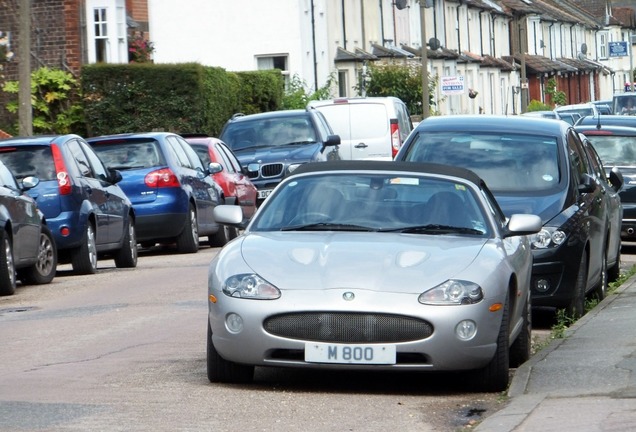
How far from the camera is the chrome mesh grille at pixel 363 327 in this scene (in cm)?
875

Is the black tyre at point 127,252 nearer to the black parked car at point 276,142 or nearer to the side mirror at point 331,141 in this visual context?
the black parked car at point 276,142

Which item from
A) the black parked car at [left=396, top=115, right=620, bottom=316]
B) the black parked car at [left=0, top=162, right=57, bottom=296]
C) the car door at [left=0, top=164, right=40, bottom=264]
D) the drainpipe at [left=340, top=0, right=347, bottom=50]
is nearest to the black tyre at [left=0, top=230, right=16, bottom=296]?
the black parked car at [left=0, top=162, right=57, bottom=296]

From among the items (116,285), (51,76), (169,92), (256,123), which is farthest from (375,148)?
(116,285)

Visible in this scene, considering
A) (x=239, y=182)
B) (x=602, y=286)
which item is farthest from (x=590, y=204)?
(x=239, y=182)

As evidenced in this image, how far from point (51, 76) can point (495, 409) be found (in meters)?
32.6

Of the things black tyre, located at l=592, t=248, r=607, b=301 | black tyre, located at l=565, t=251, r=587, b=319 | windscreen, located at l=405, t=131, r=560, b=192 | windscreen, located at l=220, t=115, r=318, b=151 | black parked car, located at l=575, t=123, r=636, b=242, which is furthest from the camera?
windscreen, located at l=220, t=115, r=318, b=151

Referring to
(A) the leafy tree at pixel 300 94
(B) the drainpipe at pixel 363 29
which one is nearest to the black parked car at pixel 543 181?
(A) the leafy tree at pixel 300 94

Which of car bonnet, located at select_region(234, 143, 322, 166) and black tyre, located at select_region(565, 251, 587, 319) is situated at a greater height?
car bonnet, located at select_region(234, 143, 322, 166)

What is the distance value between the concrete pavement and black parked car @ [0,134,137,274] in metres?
8.02

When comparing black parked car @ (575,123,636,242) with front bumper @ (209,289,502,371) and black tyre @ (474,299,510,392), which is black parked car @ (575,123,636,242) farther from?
front bumper @ (209,289,502,371)

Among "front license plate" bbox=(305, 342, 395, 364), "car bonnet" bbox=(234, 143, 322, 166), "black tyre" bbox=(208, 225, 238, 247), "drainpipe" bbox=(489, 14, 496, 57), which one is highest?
"drainpipe" bbox=(489, 14, 496, 57)

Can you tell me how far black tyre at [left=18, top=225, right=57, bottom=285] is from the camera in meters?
17.5

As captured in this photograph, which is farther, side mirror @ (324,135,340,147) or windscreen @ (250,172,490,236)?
side mirror @ (324,135,340,147)

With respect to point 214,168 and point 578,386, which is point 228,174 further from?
point 578,386
